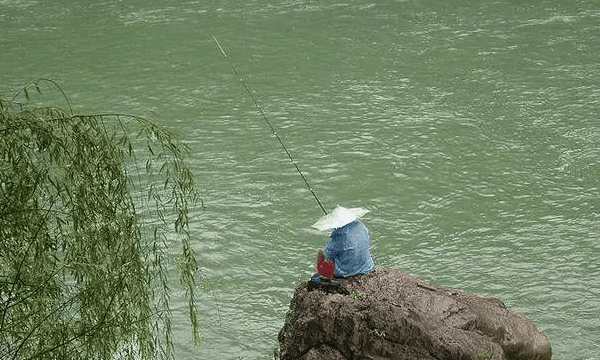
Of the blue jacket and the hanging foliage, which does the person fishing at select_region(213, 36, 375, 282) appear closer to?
the blue jacket

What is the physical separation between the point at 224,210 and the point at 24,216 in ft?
26.9

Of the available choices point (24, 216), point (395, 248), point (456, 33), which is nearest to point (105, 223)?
point (24, 216)

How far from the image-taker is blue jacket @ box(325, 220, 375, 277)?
815 centimetres

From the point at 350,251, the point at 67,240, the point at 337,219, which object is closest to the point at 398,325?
the point at 350,251

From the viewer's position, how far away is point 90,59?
2197 centimetres

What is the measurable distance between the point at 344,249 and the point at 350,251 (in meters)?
0.06

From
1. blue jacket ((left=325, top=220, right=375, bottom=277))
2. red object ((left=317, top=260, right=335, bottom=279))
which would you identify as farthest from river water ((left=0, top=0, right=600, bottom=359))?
blue jacket ((left=325, top=220, right=375, bottom=277))

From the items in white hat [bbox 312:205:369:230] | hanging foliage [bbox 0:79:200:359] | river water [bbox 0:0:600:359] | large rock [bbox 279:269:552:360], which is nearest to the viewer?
hanging foliage [bbox 0:79:200:359]

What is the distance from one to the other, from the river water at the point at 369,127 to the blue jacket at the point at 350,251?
3023 mm

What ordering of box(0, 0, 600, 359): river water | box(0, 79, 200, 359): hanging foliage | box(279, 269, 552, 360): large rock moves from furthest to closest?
1. box(0, 0, 600, 359): river water
2. box(279, 269, 552, 360): large rock
3. box(0, 79, 200, 359): hanging foliage

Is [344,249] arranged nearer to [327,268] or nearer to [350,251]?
[350,251]

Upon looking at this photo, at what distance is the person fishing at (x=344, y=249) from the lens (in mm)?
8148

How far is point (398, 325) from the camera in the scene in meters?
7.39

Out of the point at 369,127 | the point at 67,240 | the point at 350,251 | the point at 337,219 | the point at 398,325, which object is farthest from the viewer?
the point at 369,127
